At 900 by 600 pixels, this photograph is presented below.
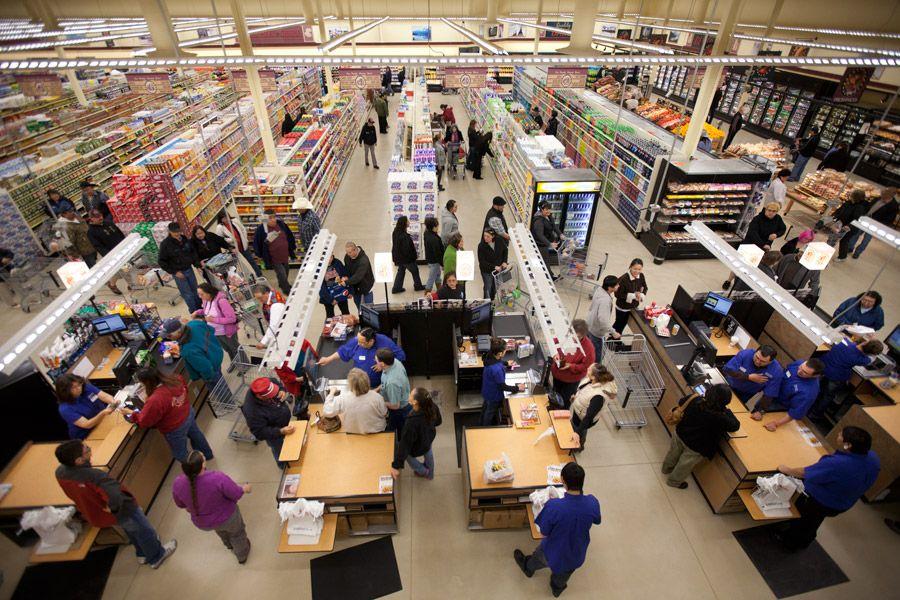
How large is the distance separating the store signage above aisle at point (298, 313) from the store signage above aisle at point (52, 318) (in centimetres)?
197

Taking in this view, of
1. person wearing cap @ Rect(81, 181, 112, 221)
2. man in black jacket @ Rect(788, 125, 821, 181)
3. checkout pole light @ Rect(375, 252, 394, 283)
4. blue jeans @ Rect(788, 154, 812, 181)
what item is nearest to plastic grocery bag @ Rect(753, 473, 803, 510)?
checkout pole light @ Rect(375, 252, 394, 283)

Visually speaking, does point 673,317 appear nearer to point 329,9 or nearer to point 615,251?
point 615,251

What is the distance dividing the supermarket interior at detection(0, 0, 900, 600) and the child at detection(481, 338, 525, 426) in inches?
2.0

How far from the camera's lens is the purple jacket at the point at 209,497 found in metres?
3.69

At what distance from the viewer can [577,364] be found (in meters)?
5.18

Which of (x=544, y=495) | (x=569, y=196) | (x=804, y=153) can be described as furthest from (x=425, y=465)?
(x=804, y=153)

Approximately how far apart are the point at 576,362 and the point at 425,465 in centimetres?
226

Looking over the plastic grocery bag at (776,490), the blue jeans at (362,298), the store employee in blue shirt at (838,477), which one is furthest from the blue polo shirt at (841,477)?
the blue jeans at (362,298)

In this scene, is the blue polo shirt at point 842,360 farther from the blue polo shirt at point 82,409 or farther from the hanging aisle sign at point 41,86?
the hanging aisle sign at point 41,86

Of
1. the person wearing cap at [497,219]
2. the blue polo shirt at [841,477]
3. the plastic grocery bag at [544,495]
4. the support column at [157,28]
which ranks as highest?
the support column at [157,28]

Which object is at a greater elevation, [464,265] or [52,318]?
[52,318]

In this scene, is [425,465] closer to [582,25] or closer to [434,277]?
[434,277]

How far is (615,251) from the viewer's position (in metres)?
10.4

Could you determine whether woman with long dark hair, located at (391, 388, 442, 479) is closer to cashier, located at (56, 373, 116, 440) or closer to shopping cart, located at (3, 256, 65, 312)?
cashier, located at (56, 373, 116, 440)
